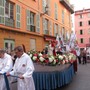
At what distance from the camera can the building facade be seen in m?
70.4

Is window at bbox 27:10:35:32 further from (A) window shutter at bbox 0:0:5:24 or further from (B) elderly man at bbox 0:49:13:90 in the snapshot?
(B) elderly man at bbox 0:49:13:90

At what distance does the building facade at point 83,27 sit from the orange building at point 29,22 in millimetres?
37526

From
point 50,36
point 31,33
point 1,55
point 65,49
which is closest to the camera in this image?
point 1,55

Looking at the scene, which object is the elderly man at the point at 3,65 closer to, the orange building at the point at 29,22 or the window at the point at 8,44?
the orange building at the point at 29,22

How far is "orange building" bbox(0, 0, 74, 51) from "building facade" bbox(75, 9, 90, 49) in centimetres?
3753

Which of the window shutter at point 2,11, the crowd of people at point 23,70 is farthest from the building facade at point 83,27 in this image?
the crowd of people at point 23,70

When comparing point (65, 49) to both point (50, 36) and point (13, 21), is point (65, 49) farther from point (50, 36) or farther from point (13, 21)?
point (50, 36)

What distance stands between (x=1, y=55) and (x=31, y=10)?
1696cm

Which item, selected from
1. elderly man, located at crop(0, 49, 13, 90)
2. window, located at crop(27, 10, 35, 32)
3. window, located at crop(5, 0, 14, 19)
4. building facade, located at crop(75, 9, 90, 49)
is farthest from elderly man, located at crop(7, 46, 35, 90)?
building facade, located at crop(75, 9, 90, 49)

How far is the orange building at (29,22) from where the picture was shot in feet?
62.2

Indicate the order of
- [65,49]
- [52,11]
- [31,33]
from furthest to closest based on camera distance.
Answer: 1. [52,11]
2. [31,33]
3. [65,49]

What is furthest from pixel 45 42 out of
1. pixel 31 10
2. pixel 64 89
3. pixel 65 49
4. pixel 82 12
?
pixel 82 12

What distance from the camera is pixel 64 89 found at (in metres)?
10.0

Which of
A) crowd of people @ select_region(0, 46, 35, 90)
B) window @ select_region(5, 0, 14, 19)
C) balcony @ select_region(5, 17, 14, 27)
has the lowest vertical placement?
crowd of people @ select_region(0, 46, 35, 90)
